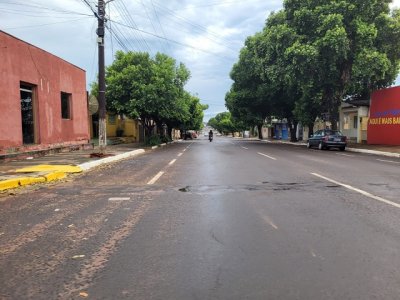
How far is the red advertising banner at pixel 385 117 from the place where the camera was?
97.4 feet

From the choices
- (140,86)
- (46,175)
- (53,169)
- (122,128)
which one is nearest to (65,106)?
→ (140,86)

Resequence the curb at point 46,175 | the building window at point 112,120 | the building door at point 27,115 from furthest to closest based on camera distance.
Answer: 1. the building window at point 112,120
2. the building door at point 27,115
3. the curb at point 46,175

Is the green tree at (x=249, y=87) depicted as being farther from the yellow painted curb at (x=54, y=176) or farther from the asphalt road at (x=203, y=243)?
the asphalt road at (x=203, y=243)

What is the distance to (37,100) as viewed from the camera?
20234 mm

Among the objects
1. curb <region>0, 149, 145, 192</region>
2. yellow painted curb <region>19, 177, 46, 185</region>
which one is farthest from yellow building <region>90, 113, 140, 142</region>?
yellow painted curb <region>19, 177, 46, 185</region>

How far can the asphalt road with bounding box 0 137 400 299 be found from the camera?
12.8ft

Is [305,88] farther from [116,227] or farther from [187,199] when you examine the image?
[116,227]

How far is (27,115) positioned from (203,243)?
16.6 meters

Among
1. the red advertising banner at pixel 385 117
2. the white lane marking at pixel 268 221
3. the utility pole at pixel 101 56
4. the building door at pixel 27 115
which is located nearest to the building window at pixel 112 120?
the red advertising banner at pixel 385 117

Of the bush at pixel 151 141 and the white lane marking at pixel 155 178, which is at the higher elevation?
the white lane marking at pixel 155 178

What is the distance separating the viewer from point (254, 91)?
1834 inches

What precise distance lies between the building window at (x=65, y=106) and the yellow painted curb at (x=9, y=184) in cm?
1395

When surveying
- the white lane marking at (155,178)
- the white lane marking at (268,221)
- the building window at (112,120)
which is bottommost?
the white lane marking at (155,178)

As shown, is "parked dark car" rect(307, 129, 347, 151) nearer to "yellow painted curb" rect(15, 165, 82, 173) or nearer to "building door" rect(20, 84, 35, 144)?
"building door" rect(20, 84, 35, 144)
